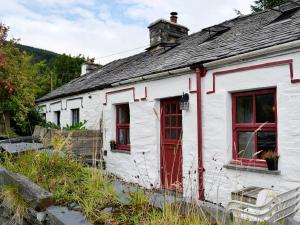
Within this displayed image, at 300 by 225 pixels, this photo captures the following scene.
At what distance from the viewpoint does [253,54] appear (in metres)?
6.28

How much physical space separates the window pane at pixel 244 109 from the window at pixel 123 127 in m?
4.65

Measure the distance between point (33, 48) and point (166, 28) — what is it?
128 feet

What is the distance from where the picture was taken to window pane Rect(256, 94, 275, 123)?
20.4ft

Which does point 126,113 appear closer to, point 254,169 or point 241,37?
point 241,37

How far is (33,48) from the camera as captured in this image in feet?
155

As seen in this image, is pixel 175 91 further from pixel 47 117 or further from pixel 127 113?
pixel 47 117

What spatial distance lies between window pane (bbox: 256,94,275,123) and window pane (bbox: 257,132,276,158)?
0.83 feet

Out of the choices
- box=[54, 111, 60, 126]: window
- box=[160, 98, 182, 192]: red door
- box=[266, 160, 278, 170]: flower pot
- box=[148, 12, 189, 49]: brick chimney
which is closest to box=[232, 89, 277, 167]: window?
box=[266, 160, 278, 170]: flower pot

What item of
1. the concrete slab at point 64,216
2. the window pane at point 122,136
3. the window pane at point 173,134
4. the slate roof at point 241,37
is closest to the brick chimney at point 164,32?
the slate roof at point 241,37

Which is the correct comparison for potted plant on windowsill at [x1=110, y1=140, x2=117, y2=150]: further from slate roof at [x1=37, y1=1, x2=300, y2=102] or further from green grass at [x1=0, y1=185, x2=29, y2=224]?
green grass at [x1=0, y1=185, x2=29, y2=224]

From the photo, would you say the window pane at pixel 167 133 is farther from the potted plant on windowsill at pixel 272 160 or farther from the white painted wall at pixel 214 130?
the potted plant on windowsill at pixel 272 160

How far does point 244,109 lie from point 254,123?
1.43ft

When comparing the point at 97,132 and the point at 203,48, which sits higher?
the point at 203,48

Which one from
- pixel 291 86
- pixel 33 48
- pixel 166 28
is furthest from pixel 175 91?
pixel 33 48
